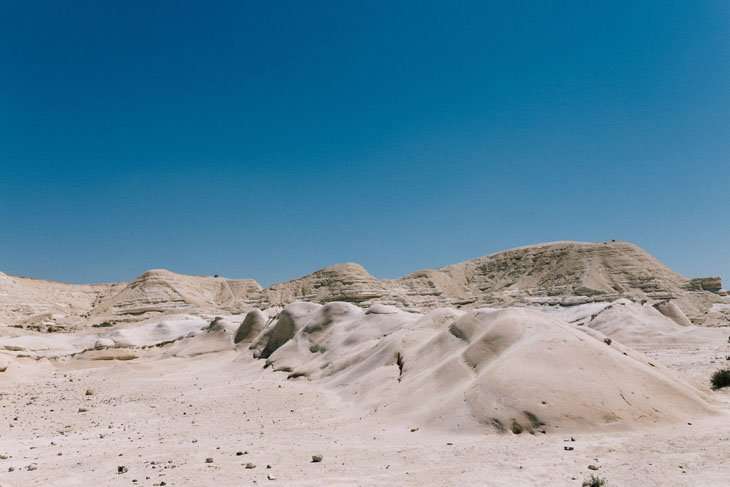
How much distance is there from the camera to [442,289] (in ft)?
232

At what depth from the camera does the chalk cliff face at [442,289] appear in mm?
57094

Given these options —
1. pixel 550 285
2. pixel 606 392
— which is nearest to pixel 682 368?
pixel 606 392

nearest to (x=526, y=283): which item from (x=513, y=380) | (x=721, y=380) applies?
(x=721, y=380)

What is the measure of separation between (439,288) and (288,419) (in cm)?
6058

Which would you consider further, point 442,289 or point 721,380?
point 442,289

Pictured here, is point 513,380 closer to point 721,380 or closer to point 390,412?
point 390,412

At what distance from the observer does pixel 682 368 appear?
1727 cm

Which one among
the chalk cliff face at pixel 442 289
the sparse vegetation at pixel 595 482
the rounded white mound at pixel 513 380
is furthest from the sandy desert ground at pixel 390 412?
the chalk cliff face at pixel 442 289

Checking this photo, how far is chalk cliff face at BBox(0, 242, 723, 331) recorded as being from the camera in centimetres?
5709

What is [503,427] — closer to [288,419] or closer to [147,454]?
[288,419]

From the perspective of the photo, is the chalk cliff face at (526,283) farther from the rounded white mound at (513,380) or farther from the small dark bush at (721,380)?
the rounded white mound at (513,380)

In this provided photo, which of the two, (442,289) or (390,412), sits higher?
(442,289)

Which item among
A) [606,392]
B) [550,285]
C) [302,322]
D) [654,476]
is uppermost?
[550,285]

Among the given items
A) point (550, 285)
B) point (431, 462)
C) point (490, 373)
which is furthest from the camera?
point (550, 285)
